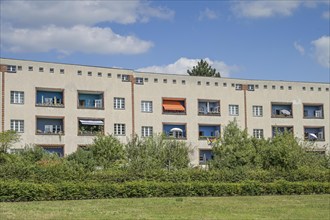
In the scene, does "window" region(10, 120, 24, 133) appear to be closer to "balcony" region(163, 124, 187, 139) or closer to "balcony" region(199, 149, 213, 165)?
"balcony" region(163, 124, 187, 139)

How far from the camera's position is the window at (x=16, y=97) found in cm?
6141

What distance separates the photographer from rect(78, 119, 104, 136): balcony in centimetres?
6506

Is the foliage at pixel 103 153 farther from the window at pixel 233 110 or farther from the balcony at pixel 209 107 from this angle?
the window at pixel 233 110

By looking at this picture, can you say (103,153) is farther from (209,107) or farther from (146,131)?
(209,107)

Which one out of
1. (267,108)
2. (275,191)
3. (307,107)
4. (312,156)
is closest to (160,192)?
(275,191)

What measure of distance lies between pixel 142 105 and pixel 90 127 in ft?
23.1

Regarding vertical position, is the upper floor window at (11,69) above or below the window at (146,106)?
above

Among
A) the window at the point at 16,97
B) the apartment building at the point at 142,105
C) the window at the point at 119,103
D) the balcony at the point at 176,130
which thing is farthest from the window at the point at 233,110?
the window at the point at 16,97

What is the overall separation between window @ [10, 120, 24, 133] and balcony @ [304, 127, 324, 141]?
127 ft

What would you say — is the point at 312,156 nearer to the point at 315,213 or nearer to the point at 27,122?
the point at 315,213

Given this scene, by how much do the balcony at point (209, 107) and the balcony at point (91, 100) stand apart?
44.1 feet

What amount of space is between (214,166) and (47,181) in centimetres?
1876

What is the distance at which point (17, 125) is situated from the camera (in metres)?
61.8

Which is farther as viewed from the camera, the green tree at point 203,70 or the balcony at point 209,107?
the green tree at point 203,70
